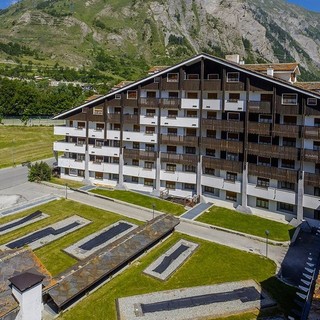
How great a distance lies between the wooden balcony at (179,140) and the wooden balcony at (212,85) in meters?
5.88

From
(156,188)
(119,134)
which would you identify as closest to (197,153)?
(156,188)

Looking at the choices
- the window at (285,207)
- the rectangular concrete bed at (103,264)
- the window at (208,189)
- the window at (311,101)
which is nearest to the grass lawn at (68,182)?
the window at (208,189)

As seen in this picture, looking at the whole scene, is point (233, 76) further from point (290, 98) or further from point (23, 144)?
point (23, 144)

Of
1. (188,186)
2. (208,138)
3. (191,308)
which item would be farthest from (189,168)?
(191,308)

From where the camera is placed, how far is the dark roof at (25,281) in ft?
59.9

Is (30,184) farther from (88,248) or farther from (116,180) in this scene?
(88,248)

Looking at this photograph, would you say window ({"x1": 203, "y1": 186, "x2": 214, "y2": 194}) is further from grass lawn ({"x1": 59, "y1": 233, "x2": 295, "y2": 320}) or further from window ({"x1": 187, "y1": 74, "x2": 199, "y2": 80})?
window ({"x1": 187, "y1": 74, "x2": 199, "y2": 80})

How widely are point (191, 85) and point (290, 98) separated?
11.1 m

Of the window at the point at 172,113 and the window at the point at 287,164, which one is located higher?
the window at the point at 172,113

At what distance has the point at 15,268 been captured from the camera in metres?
22.0

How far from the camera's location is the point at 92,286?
2473 cm

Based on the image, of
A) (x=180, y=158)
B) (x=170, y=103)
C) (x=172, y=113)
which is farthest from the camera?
(x=172, y=113)

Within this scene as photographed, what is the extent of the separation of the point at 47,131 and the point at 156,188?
53765mm

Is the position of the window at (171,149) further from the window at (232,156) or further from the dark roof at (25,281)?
the dark roof at (25,281)
